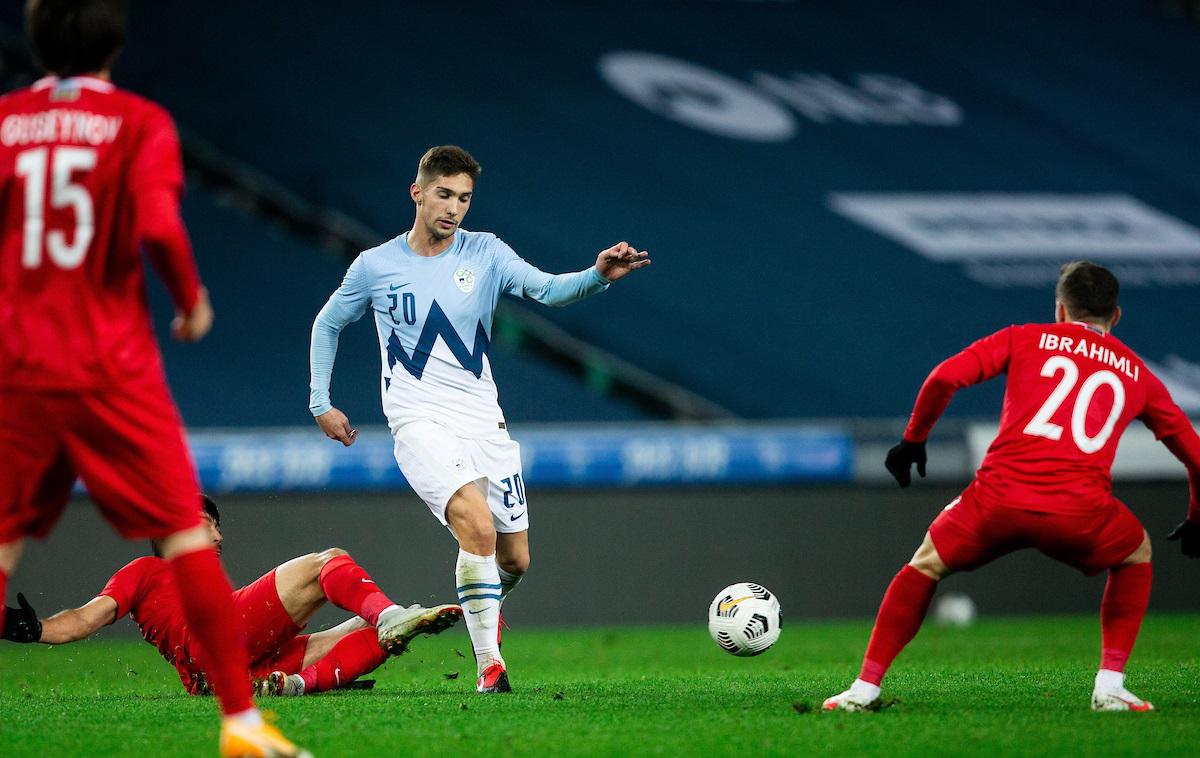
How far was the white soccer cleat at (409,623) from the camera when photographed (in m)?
5.10

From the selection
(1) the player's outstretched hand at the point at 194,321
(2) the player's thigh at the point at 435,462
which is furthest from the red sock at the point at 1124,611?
(1) the player's outstretched hand at the point at 194,321

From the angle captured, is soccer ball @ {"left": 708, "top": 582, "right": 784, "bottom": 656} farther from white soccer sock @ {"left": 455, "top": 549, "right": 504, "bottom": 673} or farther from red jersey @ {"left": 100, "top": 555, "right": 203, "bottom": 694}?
red jersey @ {"left": 100, "top": 555, "right": 203, "bottom": 694}

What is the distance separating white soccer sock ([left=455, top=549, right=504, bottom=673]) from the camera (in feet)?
18.8

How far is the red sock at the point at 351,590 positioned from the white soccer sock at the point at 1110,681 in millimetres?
2431

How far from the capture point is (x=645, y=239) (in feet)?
47.2

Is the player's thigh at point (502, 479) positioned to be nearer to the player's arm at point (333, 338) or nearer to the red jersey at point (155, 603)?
the player's arm at point (333, 338)

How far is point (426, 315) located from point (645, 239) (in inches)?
338

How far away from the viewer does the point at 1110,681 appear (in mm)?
4785

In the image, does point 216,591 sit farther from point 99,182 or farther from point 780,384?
point 780,384

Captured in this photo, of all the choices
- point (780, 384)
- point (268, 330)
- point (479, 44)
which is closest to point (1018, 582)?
point (780, 384)

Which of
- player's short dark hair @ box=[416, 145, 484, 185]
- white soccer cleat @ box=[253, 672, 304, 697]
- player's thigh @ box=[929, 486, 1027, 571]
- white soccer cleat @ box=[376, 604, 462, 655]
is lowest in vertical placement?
white soccer cleat @ box=[253, 672, 304, 697]

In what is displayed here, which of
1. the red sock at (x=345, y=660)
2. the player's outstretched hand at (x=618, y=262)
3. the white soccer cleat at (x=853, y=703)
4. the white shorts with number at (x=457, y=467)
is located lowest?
the red sock at (x=345, y=660)

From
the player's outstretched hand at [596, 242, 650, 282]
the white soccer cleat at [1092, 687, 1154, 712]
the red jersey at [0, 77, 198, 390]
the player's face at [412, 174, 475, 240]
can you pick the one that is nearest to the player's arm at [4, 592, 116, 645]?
the red jersey at [0, 77, 198, 390]

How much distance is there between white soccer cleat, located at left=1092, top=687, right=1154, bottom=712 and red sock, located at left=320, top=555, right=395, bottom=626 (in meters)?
2.42
